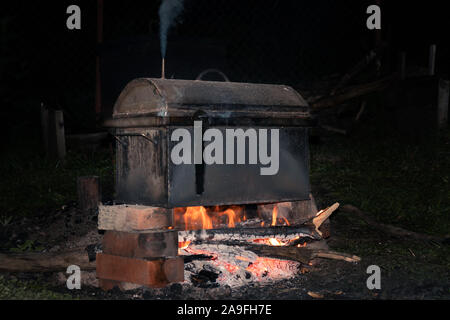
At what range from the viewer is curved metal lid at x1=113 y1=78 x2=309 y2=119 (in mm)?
4719

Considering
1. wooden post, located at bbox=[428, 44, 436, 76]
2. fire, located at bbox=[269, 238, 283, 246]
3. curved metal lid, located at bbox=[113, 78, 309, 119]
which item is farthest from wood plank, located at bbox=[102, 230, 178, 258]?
wooden post, located at bbox=[428, 44, 436, 76]

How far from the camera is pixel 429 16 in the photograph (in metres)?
9.95

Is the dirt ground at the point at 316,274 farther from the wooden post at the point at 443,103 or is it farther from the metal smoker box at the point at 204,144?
the wooden post at the point at 443,103

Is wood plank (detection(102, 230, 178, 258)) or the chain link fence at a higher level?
the chain link fence

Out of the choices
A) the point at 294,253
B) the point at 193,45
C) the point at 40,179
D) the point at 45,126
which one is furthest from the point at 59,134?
the point at 294,253

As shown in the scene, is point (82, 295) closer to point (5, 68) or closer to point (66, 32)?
point (5, 68)

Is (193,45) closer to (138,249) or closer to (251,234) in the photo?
(251,234)

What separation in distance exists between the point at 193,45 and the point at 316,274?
14.8ft

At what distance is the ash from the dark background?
404 cm

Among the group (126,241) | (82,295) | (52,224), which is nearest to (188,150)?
(126,241)

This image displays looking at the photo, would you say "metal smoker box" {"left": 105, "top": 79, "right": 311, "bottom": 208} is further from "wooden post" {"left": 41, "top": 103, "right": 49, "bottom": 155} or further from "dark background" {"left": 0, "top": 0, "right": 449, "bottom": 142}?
"wooden post" {"left": 41, "top": 103, "right": 49, "bottom": 155}

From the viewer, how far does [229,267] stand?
4.74m

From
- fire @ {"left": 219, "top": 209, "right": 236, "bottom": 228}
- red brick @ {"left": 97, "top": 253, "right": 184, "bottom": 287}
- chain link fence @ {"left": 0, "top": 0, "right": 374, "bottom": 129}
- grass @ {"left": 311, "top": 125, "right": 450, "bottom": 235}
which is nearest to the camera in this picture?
red brick @ {"left": 97, "top": 253, "right": 184, "bottom": 287}

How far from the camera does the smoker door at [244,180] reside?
4711mm
